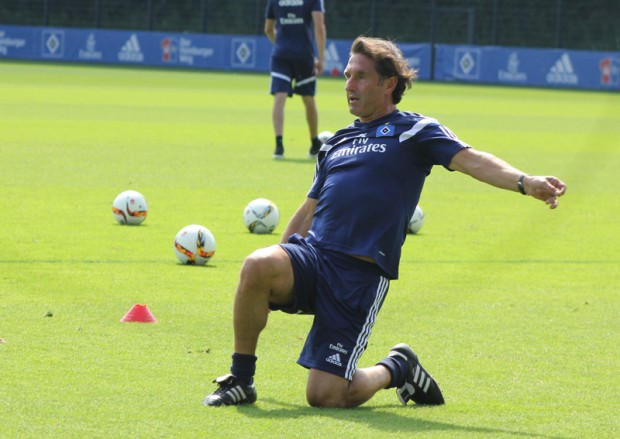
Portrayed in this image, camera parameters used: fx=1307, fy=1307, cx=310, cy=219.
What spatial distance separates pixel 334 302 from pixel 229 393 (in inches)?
27.1

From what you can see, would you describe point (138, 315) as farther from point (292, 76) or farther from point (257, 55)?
point (257, 55)

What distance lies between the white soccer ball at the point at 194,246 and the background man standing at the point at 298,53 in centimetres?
888

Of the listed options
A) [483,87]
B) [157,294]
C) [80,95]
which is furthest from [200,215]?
[483,87]

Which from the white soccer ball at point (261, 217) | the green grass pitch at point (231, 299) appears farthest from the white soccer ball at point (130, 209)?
the white soccer ball at point (261, 217)

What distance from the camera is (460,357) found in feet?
24.1

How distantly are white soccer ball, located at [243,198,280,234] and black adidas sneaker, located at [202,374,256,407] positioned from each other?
5.80m

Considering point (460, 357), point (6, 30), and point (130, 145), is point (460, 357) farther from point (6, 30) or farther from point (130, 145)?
point (6, 30)

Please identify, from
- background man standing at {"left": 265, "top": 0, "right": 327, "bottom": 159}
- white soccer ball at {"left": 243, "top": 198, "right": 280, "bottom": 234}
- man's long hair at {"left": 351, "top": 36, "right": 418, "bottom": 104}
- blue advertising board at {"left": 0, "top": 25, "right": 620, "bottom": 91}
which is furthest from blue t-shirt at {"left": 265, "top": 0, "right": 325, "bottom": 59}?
blue advertising board at {"left": 0, "top": 25, "right": 620, "bottom": 91}

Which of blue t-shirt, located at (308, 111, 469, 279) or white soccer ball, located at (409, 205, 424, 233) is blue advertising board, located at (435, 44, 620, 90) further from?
blue t-shirt, located at (308, 111, 469, 279)

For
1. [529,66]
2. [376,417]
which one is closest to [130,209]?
[376,417]

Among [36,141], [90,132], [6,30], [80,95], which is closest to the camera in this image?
[36,141]

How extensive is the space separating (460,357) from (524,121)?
22528 millimetres

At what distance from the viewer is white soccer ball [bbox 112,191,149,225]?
12117mm

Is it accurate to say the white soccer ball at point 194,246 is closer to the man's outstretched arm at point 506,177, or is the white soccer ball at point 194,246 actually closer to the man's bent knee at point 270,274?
the man's bent knee at point 270,274
